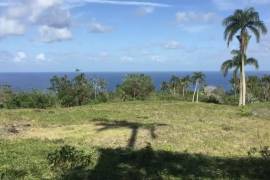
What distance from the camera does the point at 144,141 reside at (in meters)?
20.1

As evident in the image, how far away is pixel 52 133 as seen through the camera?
2233 cm

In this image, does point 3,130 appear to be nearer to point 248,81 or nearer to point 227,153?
point 227,153

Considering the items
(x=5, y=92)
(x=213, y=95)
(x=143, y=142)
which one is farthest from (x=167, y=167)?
(x=5, y=92)

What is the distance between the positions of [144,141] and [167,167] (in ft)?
24.2

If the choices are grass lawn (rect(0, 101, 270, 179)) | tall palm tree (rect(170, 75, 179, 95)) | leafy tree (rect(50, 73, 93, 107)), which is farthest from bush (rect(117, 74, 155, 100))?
grass lawn (rect(0, 101, 270, 179))

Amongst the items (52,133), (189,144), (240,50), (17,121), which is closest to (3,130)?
(52,133)

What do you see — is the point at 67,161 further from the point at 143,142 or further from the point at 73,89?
the point at 73,89

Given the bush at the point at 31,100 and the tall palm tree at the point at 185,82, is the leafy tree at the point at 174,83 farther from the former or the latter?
the bush at the point at 31,100

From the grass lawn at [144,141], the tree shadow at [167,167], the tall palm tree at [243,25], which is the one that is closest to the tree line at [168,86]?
the tall palm tree at [243,25]

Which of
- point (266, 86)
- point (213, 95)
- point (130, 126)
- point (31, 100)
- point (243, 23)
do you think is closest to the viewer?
point (130, 126)

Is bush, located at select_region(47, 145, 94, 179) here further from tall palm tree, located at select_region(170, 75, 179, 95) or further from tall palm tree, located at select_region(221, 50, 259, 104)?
tall palm tree, located at select_region(170, 75, 179, 95)

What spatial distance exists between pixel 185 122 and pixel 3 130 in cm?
1004

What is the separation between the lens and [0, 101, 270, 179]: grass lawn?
12109mm

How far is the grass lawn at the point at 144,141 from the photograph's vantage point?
39.7 ft
